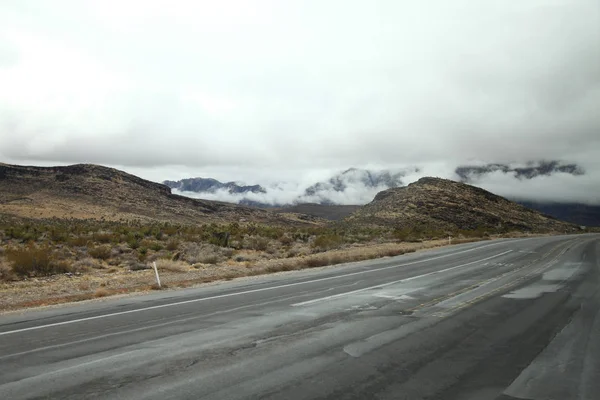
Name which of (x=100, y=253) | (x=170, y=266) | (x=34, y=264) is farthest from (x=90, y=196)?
(x=170, y=266)

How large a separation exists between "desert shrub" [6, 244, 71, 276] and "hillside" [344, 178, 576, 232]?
60.3 m

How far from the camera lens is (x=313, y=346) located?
7.31 meters

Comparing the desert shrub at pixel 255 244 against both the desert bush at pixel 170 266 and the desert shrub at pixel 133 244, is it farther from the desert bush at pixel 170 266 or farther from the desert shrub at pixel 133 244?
the desert bush at pixel 170 266

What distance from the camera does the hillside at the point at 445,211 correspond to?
82.1 m

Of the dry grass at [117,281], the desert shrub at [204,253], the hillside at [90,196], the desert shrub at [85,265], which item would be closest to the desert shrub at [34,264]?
the desert shrub at [85,265]

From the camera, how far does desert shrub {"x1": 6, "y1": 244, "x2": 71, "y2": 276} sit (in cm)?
1938

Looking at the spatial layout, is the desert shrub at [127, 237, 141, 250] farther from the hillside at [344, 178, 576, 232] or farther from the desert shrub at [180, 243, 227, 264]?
the hillside at [344, 178, 576, 232]

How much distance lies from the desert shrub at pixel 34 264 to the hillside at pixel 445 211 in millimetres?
60304

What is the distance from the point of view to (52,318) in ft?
33.9

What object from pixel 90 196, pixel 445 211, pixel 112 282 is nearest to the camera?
pixel 112 282

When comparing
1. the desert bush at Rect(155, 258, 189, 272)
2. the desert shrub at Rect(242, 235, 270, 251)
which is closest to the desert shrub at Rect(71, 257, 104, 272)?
the desert bush at Rect(155, 258, 189, 272)

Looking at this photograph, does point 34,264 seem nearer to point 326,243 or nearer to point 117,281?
point 117,281

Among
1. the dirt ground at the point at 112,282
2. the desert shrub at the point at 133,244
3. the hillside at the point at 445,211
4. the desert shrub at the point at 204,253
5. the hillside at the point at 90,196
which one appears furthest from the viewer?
the hillside at the point at 445,211

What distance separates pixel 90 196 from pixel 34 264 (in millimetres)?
81136
